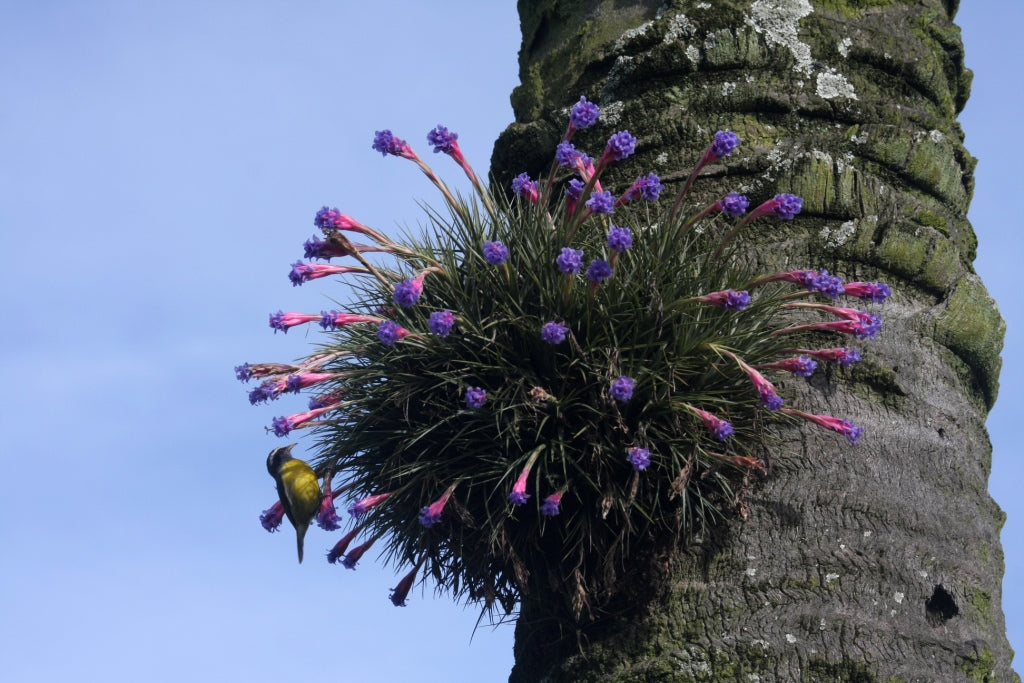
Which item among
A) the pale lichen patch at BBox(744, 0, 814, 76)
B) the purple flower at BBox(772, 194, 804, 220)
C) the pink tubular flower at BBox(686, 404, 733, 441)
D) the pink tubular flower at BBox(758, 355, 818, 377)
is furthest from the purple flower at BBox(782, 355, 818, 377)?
the pale lichen patch at BBox(744, 0, 814, 76)

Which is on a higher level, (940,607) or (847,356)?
(847,356)

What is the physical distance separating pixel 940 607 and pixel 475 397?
3.70ft

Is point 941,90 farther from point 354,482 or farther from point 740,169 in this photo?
point 354,482

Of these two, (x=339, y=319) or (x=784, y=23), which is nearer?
(x=339, y=319)

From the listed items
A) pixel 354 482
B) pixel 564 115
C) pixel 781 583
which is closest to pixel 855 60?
pixel 564 115

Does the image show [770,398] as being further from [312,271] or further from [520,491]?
[312,271]

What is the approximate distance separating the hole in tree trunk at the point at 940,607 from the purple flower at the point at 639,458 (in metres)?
0.70

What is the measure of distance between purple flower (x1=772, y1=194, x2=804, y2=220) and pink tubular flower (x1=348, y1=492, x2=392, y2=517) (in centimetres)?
114

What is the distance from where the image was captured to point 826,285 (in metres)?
2.43

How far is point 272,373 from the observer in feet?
9.01

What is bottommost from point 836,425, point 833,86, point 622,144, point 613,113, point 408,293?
point 836,425

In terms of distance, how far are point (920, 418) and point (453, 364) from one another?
3.68ft

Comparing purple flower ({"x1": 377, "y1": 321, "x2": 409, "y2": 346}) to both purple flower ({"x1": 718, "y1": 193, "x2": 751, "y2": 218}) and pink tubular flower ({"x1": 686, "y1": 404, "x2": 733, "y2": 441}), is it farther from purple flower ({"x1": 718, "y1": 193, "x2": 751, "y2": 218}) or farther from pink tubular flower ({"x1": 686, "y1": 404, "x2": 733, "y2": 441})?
purple flower ({"x1": 718, "y1": 193, "x2": 751, "y2": 218})

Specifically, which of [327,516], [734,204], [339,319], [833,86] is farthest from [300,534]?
[833,86]
